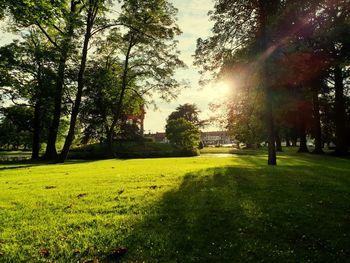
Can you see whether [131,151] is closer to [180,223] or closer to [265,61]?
[265,61]

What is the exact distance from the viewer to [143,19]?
35438mm

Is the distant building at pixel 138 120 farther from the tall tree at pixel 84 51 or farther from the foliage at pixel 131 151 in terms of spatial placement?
the tall tree at pixel 84 51

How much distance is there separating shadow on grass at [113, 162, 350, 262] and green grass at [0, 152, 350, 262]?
0.05 feet

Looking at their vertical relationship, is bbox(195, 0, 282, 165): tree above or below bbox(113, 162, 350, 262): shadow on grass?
above

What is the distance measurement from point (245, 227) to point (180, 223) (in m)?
1.32

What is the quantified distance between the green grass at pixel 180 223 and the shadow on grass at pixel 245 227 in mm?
17

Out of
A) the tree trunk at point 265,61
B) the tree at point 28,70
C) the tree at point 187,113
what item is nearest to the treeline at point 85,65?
the tree at point 28,70

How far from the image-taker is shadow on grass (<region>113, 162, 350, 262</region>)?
18.6ft

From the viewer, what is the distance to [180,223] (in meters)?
7.10

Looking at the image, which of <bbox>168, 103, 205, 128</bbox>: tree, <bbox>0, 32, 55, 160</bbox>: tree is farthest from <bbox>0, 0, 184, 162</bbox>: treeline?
<bbox>168, 103, 205, 128</bbox>: tree

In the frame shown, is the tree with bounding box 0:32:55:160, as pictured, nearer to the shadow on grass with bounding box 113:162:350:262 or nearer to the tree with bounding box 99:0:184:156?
the tree with bounding box 99:0:184:156

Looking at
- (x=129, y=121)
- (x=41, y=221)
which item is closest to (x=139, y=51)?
(x=129, y=121)

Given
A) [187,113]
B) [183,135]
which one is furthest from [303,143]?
[187,113]

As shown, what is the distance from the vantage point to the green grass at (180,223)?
223 inches
